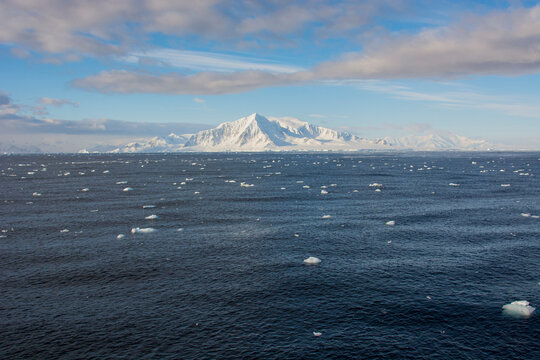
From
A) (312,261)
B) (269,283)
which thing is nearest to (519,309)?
(312,261)

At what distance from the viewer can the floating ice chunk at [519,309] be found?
29.4 m

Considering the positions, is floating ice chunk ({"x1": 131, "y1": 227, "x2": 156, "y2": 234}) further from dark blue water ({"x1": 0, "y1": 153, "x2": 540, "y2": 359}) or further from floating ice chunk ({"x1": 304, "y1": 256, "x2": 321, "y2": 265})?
floating ice chunk ({"x1": 304, "y1": 256, "x2": 321, "y2": 265})

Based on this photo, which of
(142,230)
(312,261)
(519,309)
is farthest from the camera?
(142,230)

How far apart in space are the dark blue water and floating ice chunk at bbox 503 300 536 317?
2.25 feet

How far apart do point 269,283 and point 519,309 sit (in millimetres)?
20410

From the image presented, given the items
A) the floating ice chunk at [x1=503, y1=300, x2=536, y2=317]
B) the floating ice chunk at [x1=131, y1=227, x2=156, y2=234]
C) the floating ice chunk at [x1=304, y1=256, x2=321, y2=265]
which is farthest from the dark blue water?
the floating ice chunk at [x1=131, y1=227, x2=156, y2=234]

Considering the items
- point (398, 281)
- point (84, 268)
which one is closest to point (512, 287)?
point (398, 281)

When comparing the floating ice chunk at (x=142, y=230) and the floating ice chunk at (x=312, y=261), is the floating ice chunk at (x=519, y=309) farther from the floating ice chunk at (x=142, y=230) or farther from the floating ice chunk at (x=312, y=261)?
the floating ice chunk at (x=142, y=230)

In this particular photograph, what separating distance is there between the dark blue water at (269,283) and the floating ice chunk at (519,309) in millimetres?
685

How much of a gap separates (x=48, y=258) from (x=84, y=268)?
634 cm

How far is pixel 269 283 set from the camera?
35625mm

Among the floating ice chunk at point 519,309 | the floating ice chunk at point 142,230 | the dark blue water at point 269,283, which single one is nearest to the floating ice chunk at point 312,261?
the dark blue water at point 269,283

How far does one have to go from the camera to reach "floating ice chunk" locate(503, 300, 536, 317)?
2938 cm

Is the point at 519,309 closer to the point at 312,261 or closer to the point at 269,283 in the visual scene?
the point at 312,261
